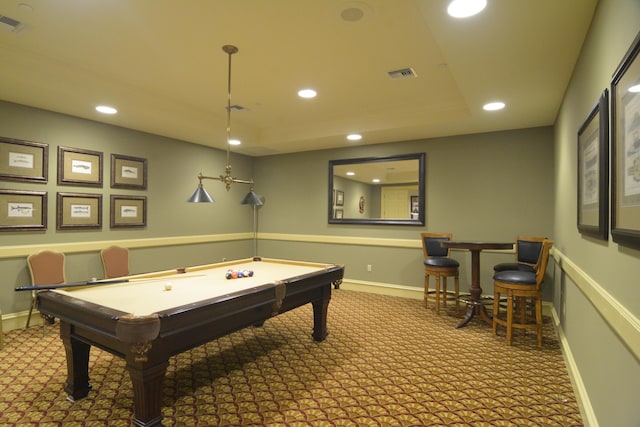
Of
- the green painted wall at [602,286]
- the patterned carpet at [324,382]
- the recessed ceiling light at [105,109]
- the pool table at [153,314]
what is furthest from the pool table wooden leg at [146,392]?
the recessed ceiling light at [105,109]

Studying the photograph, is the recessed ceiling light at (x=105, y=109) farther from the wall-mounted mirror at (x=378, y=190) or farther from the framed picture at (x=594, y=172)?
the framed picture at (x=594, y=172)

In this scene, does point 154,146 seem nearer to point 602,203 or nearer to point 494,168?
point 494,168

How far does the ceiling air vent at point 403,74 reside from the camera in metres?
3.35

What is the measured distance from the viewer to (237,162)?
6.52 m

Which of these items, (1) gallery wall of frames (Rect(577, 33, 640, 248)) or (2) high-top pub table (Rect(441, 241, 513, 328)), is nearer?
(1) gallery wall of frames (Rect(577, 33, 640, 248))

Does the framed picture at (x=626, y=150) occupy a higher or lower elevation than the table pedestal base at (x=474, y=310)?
higher

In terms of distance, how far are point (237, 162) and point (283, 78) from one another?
3.20 metres

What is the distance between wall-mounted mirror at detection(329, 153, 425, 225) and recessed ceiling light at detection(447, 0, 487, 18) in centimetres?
329

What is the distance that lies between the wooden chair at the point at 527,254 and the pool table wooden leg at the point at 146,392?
11.7 feet

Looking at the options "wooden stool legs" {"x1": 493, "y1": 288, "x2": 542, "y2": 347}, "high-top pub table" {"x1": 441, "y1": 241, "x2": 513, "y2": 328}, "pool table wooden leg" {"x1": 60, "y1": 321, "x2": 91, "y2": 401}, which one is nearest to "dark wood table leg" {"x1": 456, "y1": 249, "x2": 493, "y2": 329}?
"high-top pub table" {"x1": 441, "y1": 241, "x2": 513, "y2": 328}

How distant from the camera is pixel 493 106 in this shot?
3688 millimetres

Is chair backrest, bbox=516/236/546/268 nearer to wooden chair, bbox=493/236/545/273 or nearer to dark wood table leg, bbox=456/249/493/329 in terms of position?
wooden chair, bbox=493/236/545/273

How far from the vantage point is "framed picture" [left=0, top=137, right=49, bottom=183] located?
369 centimetres

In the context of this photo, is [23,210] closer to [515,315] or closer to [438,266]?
[438,266]
